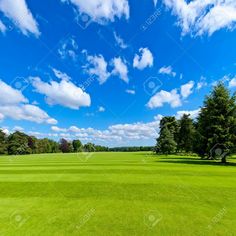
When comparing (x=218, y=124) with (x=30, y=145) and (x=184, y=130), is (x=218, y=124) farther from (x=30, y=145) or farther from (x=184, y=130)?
(x=30, y=145)

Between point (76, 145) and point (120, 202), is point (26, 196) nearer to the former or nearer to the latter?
point (120, 202)

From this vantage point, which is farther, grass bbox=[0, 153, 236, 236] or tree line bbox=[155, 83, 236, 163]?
tree line bbox=[155, 83, 236, 163]

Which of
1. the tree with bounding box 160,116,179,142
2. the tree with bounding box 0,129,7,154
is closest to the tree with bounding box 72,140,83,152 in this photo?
the tree with bounding box 0,129,7,154

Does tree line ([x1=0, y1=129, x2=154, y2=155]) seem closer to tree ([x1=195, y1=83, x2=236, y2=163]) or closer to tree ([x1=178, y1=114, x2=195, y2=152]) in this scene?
tree ([x1=178, y1=114, x2=195, y2=152])

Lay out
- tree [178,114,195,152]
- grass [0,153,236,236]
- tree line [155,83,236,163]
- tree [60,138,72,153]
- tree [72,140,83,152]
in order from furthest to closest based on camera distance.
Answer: tree [72,140,83,152] < tree [60,138,72,153] < tree [178,114,195,152] < tree line [155,83,236,163] < grass [0,153,236,236]

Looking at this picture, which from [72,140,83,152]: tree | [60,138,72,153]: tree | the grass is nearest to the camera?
the grass

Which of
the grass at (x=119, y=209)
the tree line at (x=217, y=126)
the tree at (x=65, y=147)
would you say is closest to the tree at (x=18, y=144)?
the tree at (x=65, y=147)

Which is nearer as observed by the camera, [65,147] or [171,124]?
[171,124]

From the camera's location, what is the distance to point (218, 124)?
4006 centimetres

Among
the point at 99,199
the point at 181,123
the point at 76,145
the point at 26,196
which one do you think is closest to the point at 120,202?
the point at 99,199

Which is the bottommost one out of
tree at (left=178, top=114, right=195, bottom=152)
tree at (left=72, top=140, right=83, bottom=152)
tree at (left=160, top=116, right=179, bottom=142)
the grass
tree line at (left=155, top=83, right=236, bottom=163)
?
the grass

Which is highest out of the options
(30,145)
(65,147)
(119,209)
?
(65,147)

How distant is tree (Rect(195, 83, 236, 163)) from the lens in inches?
1533

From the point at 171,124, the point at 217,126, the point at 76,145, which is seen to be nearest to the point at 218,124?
the point at 217,126
